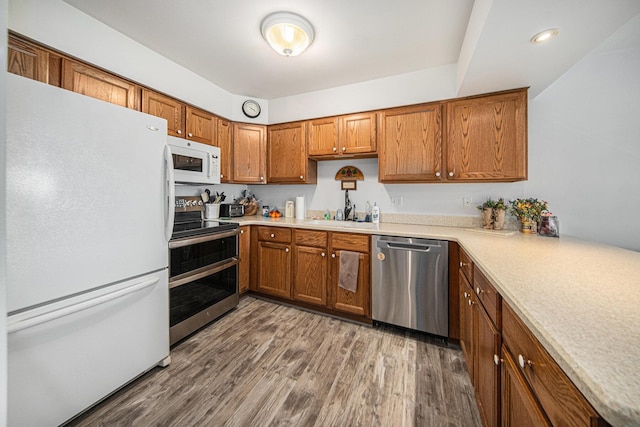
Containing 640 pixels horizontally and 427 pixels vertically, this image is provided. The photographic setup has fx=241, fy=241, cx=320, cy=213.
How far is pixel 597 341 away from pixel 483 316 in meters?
0.72

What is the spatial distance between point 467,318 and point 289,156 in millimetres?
2415

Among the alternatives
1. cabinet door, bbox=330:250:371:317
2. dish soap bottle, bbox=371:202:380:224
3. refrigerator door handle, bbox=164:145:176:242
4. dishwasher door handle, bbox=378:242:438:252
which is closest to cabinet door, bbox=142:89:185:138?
refrigerator door handle, bbox=164:145:176:242

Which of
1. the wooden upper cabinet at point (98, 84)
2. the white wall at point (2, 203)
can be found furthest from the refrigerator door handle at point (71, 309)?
the wooden upper cabinet at point (98, 84)

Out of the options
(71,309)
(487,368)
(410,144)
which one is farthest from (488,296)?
(71,309)

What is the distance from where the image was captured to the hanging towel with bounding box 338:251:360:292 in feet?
7.47

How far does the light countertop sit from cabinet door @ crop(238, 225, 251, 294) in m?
2.16

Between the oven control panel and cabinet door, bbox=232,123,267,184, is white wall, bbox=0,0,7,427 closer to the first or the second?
the oven control panel

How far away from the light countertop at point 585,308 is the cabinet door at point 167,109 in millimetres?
2719

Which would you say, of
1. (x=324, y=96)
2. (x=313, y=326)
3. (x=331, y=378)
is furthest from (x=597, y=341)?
(x=324, y=96)

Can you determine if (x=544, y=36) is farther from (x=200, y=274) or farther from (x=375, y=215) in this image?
(x=200, y=274)

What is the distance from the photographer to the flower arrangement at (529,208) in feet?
6.64

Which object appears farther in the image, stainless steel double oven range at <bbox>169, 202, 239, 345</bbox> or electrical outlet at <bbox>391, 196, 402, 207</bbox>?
electrical outlet at <bbox>391, 196, 402, 207</bbox>

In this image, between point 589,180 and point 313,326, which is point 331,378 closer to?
point 313,326

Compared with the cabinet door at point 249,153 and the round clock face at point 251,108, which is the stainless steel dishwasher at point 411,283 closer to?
the cabinet door at point 249,153
